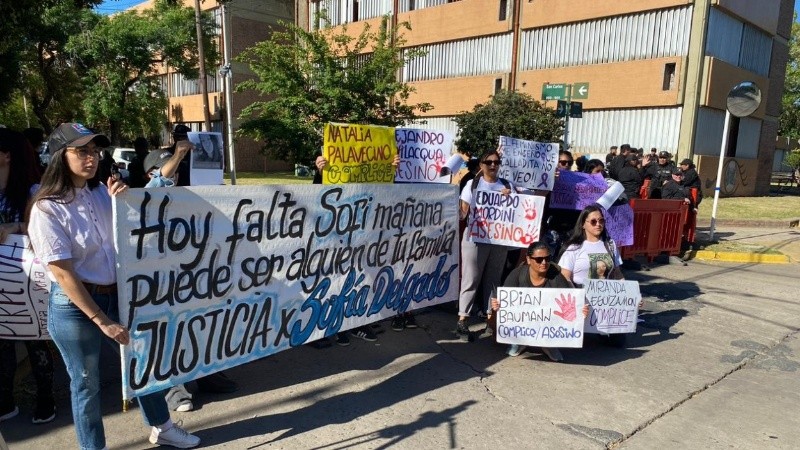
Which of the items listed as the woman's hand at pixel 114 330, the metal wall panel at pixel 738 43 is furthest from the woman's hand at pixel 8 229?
the metal wall panel at pixel 738 43

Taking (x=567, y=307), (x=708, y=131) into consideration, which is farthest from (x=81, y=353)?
(x=708, y=131)

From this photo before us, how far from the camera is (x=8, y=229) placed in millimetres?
3410

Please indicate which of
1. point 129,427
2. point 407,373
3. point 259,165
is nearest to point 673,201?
point 407,373

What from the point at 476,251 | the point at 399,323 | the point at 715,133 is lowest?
the point at 399,323

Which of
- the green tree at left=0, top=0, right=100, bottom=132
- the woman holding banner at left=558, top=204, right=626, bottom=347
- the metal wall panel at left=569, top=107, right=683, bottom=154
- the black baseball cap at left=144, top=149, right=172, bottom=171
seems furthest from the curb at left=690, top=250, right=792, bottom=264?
the green tree at left=0, top=0, right=100, bottom=132

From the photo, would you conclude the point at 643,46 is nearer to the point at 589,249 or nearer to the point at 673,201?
the point at 673,201

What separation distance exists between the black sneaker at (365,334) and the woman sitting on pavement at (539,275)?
1.25 metres

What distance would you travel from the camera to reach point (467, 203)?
5.48m

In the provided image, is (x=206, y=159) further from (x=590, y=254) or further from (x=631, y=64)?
(x=631, y=64)

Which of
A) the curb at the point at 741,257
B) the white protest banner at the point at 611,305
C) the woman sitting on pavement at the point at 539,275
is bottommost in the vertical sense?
the curb at the point at 741,257

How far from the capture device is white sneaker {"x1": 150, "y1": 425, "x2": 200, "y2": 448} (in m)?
3.34

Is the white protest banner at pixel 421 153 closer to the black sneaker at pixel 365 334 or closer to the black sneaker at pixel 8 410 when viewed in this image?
the black sneaker at pixel 365 334

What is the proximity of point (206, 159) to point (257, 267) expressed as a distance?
7.22ft

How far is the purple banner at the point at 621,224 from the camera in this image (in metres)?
7.91
